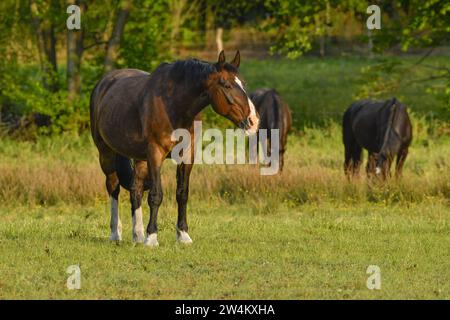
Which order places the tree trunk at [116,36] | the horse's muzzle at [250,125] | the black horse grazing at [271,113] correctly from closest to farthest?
the horse's muzzle at [250,125], the black horse grazing at [271,113], the tree trunk at [116,36]

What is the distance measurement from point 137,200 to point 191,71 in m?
1.69

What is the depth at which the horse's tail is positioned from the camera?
14391 millimetres

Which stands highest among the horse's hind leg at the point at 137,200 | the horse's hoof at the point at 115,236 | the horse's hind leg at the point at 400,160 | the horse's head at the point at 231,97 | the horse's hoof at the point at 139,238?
the horse's head at the point at 231,97

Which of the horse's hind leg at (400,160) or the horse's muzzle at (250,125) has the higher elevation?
the horse's muzzle at (250,125)

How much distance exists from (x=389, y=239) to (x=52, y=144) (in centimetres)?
1395

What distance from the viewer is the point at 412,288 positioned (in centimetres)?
1061

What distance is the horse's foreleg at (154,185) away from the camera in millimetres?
13055

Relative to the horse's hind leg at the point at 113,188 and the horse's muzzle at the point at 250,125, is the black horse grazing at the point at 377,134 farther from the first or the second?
the horse's muzzle at the point at 250,125

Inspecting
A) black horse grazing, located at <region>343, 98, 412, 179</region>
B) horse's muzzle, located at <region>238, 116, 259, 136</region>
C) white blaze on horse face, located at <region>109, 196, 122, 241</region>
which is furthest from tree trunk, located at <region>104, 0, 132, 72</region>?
horse's muzzle, located at <region>238, 116, 259, 136</region>

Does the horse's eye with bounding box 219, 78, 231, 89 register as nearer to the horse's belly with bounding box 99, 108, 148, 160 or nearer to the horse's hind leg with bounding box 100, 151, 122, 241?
the horse's belly with bounding box 99, 108, 148, 160

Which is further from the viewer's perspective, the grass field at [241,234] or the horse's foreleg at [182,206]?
the horse's foreleg at [182,206]

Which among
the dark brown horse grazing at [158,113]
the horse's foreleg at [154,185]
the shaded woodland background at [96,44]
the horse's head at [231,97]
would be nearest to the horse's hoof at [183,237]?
the dark brown horse grazing at [158,113]

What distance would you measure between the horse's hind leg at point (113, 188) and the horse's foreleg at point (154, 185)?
33.0 inches

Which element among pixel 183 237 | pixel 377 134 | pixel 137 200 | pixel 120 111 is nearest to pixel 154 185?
pixel 137 200
